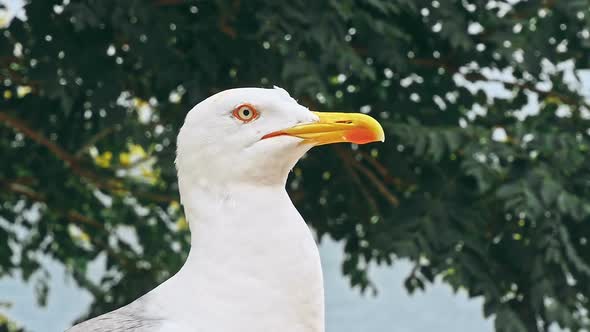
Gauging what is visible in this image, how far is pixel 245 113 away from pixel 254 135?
69 mm

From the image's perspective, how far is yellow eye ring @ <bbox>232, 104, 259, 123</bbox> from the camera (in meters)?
2.60

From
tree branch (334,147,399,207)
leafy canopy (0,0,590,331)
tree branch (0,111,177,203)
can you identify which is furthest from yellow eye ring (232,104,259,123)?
tree branch (0,111,177,203)

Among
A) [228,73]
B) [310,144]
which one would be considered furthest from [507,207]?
[310,144]

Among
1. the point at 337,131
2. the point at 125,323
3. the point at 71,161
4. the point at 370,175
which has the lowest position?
the point at 370,175

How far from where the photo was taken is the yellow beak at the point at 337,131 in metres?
2.54

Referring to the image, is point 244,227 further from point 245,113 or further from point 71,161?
point 71,161

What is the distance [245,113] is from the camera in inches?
103

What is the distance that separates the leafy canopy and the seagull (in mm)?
2346

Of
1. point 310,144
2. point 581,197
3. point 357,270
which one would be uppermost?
point 310,144

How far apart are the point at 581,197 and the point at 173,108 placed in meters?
2.15

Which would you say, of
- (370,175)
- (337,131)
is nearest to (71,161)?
(370,175)

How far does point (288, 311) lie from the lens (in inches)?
96.7

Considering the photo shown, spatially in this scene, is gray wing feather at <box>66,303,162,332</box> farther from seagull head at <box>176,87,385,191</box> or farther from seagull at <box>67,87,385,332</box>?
seagull head at <box>176,87,385,191</box>

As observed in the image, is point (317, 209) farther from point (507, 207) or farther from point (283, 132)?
point (283, 132)
